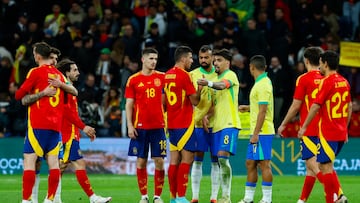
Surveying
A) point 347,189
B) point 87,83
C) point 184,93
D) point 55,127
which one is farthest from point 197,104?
point 87,83

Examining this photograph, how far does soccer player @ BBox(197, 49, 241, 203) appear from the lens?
57.6 feet

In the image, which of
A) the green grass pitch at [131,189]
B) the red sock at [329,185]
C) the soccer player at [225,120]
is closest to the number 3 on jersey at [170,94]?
the soccer player at [225,120]

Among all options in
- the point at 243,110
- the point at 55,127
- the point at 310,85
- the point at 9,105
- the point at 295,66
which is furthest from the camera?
the point at 295,66

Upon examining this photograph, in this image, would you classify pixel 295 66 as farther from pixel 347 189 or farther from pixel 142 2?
pixel 347 189

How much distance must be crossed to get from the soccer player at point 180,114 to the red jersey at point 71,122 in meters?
1.58

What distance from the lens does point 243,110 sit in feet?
61.8

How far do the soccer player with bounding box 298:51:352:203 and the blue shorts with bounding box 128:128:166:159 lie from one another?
3079 mm

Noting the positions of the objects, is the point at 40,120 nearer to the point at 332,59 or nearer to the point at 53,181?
the point at 53,181

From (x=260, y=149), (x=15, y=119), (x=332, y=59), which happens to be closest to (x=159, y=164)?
(x=260, y=149)

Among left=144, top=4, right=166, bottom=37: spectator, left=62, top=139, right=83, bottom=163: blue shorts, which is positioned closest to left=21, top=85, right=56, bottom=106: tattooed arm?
left=62, top=139, right=83, bottom=163: blue shorts

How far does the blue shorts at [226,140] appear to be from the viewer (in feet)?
57.8

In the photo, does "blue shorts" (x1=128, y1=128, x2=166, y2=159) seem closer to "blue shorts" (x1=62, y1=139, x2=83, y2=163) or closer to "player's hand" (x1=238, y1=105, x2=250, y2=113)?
"blue shorts" (x1=62, y1=139, x2=83, y2=163)

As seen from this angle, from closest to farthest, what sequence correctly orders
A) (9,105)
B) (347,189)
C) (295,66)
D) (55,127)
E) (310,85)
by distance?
(55,127) < (310,85) < (347,189) < (9,105) < (295,66)

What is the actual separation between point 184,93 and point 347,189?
19.3 ft
